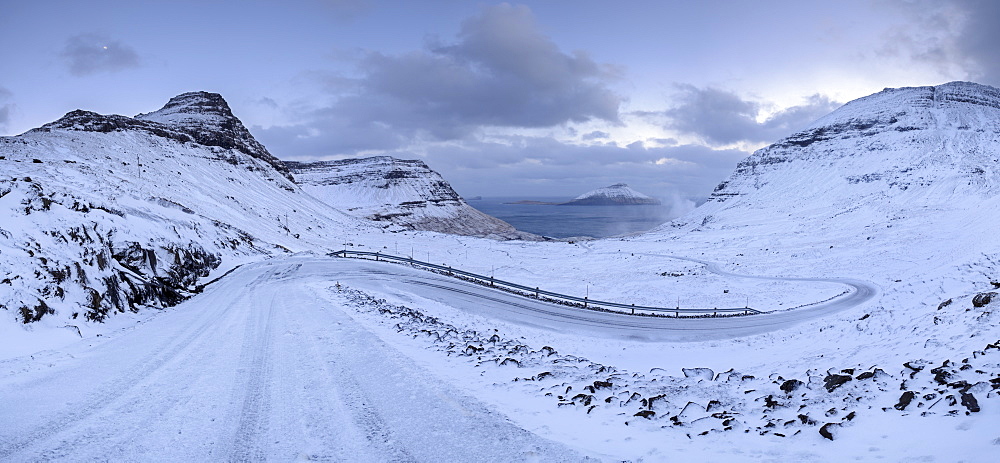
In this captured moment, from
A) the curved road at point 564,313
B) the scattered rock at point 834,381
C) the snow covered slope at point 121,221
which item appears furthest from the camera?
the curved road at point 564,313

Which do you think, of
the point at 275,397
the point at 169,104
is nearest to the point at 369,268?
the point at 275,397

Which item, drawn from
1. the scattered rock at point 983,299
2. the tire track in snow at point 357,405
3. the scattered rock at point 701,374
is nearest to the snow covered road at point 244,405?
the tire track in snow at point 357,405

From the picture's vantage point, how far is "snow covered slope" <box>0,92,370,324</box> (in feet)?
47.8

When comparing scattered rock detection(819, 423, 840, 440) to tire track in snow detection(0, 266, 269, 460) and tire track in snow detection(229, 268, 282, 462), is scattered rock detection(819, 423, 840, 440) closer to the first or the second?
tire track in snow detection(229, 268, 282, 462)

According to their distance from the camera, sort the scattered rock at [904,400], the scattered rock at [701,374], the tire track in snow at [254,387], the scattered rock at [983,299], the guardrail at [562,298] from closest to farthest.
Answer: the tire track in snow at [254,387]
the scattered rock at [904,400]
the scattered rock at [701,374]
the scattered rock at [983,299]
the guardrail at [562,298]

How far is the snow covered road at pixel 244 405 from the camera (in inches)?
246

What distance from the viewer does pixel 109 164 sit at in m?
58.9

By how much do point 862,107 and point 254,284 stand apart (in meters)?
217

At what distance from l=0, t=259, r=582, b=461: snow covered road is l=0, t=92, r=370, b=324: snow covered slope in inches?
139

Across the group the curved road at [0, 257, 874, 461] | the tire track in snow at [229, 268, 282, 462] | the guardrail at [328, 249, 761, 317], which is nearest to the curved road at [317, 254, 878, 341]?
the guardrail at [328, 249, 761, 317]

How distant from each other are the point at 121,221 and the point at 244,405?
19743 mm

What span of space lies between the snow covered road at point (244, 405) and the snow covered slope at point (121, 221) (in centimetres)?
354

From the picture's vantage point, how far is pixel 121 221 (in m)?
21.5

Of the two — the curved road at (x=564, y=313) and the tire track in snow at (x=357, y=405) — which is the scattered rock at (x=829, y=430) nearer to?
the tire track in snow at (x=357, y=405)
